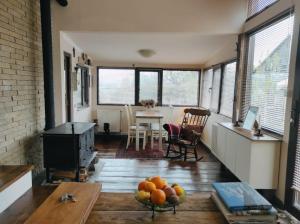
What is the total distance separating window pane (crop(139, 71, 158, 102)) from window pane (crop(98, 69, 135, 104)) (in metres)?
0.25

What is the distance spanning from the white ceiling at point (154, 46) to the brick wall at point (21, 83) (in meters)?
0.79

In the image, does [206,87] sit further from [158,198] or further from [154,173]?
[158,198]

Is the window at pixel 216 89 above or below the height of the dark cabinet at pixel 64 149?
above

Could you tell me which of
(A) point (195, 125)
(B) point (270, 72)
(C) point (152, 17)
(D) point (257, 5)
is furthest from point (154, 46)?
(B) point (270, 72)

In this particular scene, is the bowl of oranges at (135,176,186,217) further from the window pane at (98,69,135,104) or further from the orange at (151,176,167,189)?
the window pane at (98,69,135,104)

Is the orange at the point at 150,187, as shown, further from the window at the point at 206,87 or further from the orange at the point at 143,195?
the window at the point at 206,87

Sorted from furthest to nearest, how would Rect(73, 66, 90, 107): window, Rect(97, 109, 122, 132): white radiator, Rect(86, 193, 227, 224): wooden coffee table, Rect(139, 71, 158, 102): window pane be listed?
Rect(139, 71, 158, 102): window pane < Rect(97, 109, 122, 132): white radiator < Rect(73, 66, 90, 107): window < Rect(86, 193, 227, 224): wooden coffee table

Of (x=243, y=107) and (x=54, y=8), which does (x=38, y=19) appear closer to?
(x=54, y=8)

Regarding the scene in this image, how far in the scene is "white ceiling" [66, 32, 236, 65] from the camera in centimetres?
402

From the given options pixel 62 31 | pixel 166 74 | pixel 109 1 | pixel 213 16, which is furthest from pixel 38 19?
pixel 166 74

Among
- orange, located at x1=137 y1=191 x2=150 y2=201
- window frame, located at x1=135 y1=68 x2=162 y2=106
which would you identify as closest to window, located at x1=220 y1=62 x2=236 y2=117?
window frame, located at x1=135 y1=68 x2=162 y2=106

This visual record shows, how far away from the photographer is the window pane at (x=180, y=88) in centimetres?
632

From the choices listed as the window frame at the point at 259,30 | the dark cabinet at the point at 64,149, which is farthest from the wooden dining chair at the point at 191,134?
the dark cabinet at the point at 64,149

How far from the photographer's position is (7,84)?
263 centimetres
